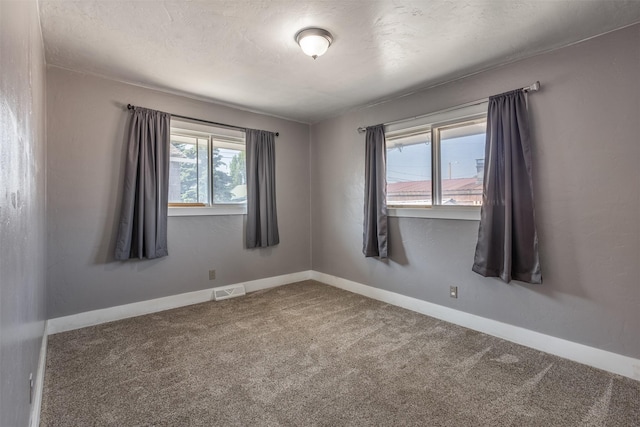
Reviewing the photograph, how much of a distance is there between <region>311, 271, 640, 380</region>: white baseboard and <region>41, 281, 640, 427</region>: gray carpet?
0.09 meters

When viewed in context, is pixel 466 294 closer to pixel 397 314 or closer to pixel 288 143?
pixel 397 314

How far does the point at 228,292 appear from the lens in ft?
13.1

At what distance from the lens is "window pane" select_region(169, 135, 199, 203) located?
3.67m

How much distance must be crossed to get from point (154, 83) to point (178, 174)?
102 centimetres

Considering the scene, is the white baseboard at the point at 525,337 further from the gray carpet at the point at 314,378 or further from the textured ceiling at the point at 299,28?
the textured ceiling at the point at 299,28

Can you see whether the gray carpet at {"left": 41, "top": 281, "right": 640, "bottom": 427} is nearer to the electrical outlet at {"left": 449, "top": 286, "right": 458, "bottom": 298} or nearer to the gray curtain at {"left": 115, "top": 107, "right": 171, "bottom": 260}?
the electrical outlet at {"left": 449, "top": 286, "right": 458, "bottom": 298}

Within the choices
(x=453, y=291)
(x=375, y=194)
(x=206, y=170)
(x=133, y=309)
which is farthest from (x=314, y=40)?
(x=133, y=309)

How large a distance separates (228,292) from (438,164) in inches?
118

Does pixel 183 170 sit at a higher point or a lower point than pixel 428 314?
higher

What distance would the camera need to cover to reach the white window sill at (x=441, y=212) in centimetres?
303

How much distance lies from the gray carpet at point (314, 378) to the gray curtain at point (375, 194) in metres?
A: 0.97

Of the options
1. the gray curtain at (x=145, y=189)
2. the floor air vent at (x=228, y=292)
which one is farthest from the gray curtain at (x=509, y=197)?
the gray curtain at (x=145, y=189)

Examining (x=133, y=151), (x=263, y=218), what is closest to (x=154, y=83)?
(x=133, y=151)

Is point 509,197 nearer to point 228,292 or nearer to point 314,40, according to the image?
point 314,40
